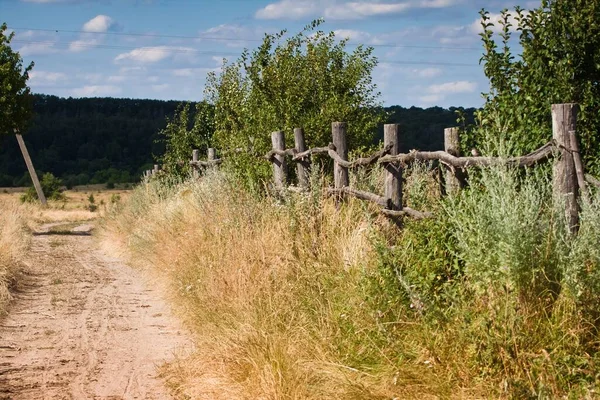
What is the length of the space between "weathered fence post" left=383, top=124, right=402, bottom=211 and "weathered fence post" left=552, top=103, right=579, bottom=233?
2957 mm

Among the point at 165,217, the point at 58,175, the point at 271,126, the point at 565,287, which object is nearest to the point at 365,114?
the point at 271,126

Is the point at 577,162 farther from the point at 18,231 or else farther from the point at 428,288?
the point at 18,231

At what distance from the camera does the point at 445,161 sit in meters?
7.62

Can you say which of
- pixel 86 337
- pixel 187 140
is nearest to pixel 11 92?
pixel 187 140

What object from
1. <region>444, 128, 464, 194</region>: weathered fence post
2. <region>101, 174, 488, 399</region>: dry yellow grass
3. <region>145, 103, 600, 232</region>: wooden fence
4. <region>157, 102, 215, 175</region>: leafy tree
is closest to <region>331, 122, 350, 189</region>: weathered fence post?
<region>145, 103, 600, 232</region>: wooden fence

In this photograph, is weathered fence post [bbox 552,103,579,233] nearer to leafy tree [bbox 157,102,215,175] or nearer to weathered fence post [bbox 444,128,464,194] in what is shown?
weathered fence post [bbox 444,128,464,194]

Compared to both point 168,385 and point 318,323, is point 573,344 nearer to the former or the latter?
point 318,323

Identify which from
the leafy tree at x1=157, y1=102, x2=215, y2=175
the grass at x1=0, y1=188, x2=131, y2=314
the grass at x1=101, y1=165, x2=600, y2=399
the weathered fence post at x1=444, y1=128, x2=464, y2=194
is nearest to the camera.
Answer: the grass at x1=101, y1=165, x2=600, y2=399

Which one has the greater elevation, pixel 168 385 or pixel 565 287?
pixel 565 287

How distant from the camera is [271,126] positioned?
1411 cm

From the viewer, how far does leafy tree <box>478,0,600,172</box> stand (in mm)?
7273

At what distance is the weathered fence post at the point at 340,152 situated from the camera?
10.5 m

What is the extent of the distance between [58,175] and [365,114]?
247 ft

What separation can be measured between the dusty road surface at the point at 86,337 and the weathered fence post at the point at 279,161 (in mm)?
2575
